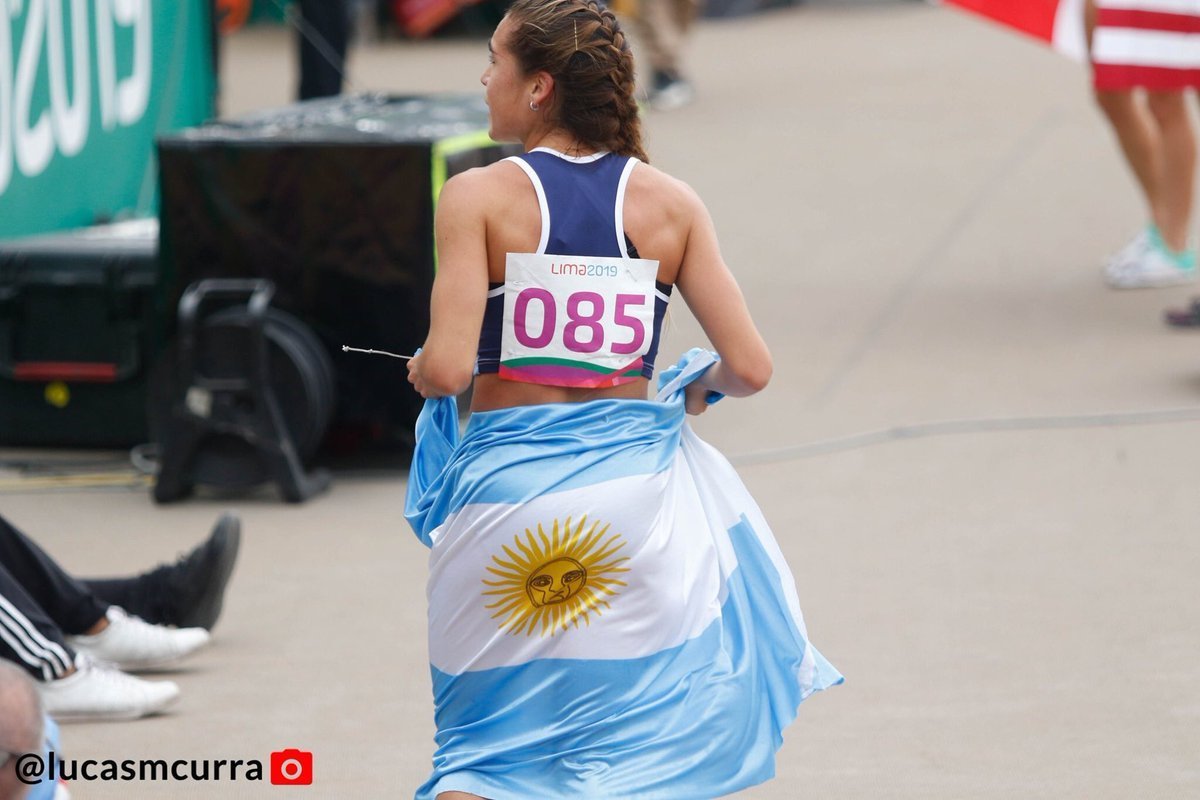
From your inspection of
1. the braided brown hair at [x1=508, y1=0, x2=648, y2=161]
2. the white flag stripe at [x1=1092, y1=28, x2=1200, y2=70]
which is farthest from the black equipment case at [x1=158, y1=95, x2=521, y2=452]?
the white flag stripe at [x1=1092, y1=28, x2=1200, y2=70]

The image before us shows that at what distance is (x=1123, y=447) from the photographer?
563cm

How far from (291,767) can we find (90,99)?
438 centimetres

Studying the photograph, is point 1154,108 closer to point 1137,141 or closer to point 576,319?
point 1137,141

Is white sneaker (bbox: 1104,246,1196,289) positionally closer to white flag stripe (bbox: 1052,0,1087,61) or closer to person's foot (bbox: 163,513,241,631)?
white flag stripe (bbox: 1052,0,1087,61)

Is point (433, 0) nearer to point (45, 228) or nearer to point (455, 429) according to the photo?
point (45, 228)

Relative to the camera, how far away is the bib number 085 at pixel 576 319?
8.55 ft

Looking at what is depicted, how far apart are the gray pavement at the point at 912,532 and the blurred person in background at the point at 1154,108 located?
18 cm

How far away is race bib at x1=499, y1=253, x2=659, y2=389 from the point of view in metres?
2.60

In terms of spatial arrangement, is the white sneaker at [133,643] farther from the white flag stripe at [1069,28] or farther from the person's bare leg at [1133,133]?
the white flag stripe at [1069,28]

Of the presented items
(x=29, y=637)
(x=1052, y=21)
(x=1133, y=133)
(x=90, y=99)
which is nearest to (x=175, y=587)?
(x=29, y=637)

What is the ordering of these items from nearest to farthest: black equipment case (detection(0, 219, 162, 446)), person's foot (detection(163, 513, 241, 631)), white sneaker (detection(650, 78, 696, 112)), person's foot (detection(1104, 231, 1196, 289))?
person's foot (detection(163, 513, 241, 631)) < black equipment case (detection(0, 219, 162, 446)) < person's foot (detection(1104, 231, 1196, 289)) < white sneaker (detection(650, 78, 696, 112))

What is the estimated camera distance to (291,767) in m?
3.51

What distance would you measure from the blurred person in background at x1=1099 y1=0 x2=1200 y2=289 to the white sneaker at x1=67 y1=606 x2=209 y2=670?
4.71 meters

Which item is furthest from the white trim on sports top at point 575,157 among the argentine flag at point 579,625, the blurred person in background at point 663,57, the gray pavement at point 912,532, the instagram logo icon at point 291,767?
the blurred person in background at point 663,57
